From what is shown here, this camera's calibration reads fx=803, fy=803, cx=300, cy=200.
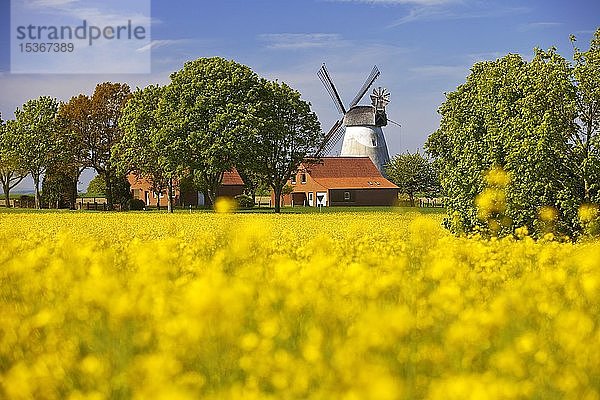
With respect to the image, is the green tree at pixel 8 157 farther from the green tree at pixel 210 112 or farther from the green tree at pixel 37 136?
the green tree at pixel 210 112

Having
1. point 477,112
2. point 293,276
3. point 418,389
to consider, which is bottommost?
point 418,389

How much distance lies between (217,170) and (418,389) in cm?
4085

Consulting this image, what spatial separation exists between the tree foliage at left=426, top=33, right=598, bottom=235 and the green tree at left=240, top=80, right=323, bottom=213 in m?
26.4

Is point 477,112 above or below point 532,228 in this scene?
above

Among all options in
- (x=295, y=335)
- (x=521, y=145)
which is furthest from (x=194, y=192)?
(x=295, y=335)

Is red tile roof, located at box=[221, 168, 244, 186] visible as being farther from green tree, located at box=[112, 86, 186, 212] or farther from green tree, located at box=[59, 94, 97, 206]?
green tree, located at box=[112, 86, 186, 212]

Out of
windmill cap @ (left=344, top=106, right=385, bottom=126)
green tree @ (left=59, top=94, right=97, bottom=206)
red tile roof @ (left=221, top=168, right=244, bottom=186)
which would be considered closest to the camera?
green tree @ (left=59, top=94, right=97, bottom=206)

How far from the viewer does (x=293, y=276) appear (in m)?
6.57

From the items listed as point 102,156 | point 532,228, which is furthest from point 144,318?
point 102,156

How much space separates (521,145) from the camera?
19.5 meters

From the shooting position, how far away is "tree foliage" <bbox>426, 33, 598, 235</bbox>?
63.4 ft

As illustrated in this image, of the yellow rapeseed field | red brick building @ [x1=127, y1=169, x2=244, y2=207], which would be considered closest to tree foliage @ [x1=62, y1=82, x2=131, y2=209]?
red brick building @ [x1=127, y1=169, x2=244, y2=207]

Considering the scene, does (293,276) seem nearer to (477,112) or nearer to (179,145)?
(477,112)

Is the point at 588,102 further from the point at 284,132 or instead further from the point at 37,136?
the point at 37,136
